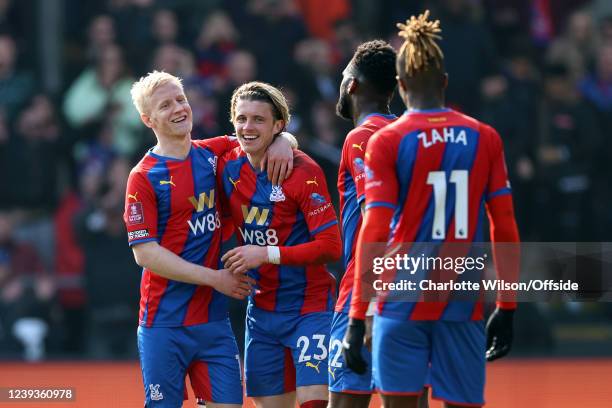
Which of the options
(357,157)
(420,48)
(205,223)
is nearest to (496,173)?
(420,48)

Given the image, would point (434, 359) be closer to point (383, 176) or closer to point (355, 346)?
point (355, 346)

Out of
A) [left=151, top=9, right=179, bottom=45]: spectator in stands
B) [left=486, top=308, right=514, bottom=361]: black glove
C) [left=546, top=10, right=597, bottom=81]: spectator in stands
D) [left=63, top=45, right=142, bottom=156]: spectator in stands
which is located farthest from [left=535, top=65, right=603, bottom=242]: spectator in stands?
[left=486, top=308, right=514, bottom=361]: black glove

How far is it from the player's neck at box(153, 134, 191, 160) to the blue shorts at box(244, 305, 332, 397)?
0.95 meters

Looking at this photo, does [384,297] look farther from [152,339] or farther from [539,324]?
[539,324]

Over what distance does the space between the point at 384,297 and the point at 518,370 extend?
6.53 metres

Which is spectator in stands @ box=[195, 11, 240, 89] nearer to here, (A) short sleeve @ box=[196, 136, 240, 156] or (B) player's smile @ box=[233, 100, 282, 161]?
(A) short sleeve @ box=[196, 136, 240, 156]

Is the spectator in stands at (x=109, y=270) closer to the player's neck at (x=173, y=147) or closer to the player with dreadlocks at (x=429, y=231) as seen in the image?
the player's neck at (x=173, y=147)

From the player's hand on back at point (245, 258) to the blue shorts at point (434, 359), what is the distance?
1128 millimetres

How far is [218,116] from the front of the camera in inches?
474

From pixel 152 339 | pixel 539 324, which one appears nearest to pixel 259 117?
pixel 152 339

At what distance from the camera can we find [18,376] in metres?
11.0

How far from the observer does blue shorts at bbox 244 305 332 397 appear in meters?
6.00

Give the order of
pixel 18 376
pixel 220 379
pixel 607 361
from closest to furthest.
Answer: pixel 220 379 < pixel 18 376 < pixel 607 361

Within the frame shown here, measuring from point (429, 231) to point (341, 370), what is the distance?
1.09 metres
